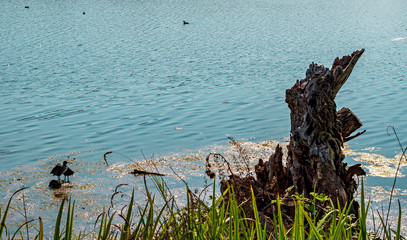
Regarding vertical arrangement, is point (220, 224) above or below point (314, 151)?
below

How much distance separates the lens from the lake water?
482 inches

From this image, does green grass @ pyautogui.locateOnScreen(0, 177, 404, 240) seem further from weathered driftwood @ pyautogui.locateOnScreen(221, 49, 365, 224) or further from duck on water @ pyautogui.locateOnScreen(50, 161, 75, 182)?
duck on water @ pyautogui.locateOnScreen(50, 161, 75, 182)

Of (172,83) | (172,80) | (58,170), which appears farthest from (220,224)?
(172,80)

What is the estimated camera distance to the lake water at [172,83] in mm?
12242

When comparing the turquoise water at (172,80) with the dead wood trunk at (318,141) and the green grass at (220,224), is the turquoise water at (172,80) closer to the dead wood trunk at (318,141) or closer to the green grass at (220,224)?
the dead wood trunk at (318,141)

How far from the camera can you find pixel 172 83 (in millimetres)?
18625

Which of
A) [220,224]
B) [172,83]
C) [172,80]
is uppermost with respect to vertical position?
[172,80]

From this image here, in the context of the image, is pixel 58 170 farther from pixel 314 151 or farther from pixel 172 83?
pixel 172 83

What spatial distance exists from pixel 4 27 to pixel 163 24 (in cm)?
1170

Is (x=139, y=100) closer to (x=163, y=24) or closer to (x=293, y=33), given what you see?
(x=293, y=33)

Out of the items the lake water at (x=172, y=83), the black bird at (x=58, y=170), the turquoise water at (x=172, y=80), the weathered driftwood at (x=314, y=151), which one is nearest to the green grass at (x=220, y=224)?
the weathered driftwood at (x=314, y=151)

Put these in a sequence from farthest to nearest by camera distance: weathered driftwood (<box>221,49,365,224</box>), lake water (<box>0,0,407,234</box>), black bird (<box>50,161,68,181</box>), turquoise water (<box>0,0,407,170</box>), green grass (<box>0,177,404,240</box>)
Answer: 1. turquoise water (<box>0,0,407,170</box>)
2. lake water (<box>0,0,407,234</box>)
3. black bird (<box>50,161,68,181</box>)
4. weathered driftwood (<box>221,49,365,224</box>)
5. green grass (<box>0,177,404,240</box>)

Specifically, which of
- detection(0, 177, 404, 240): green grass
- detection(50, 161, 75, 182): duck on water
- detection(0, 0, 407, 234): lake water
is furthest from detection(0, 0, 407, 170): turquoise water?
detection(0, 177, 404, 240): green grass

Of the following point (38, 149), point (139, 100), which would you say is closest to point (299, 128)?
Result: point (38, 149)
